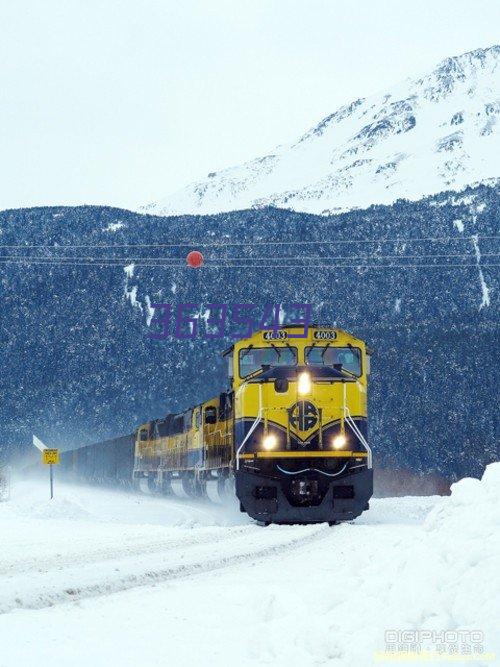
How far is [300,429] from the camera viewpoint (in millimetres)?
18781

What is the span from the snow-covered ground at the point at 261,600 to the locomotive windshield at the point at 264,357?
6712mm

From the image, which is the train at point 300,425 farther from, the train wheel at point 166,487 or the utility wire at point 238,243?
the utility wire at point 238,243

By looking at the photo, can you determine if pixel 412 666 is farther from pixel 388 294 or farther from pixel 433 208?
pixel 433 208

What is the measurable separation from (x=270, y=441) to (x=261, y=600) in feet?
35.3

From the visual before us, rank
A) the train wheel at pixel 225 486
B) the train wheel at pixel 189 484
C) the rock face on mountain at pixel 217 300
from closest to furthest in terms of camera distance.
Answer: the train wheel at pixel 225 486, the train wheel at pixel 189 484, the rock face on mountain at pixel 217 300

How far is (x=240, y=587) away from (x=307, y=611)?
6.68 ft

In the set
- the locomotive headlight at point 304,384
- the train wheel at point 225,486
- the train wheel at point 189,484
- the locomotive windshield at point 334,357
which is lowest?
the train wheel at point 189,484

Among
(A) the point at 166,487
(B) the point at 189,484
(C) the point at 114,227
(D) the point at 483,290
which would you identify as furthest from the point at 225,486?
(C) the point at 114,227

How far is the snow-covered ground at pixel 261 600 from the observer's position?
6379mm

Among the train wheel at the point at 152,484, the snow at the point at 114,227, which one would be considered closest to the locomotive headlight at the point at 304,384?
the train wheel at the point at 152,484

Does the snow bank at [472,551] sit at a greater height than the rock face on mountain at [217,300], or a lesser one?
lesser

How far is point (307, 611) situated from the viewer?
761cm

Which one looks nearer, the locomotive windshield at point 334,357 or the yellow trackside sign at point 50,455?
the locomotive windshield at point 334,357

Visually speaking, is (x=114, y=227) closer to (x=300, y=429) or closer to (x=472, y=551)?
(x=300, y=429)
